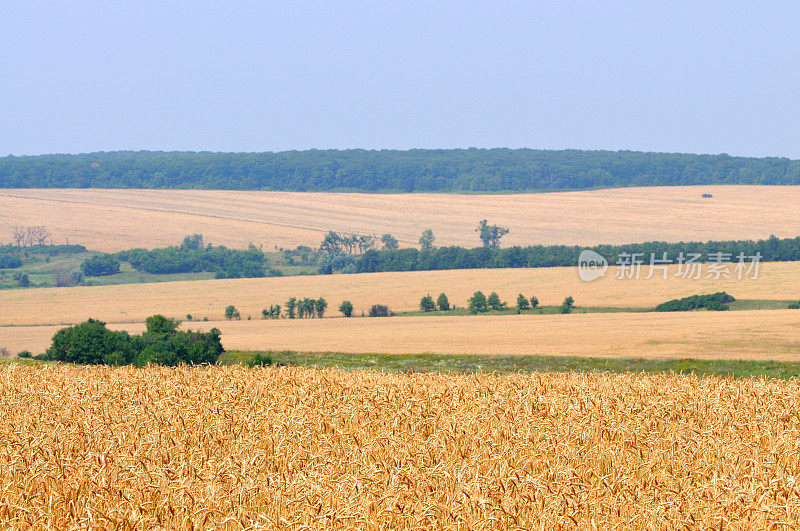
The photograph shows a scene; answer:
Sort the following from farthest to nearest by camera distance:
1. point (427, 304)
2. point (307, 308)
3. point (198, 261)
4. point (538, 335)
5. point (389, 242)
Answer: point (389, 242) < point (198, 261) < point (427, 304) < point (307, 308) < point (538, 335)

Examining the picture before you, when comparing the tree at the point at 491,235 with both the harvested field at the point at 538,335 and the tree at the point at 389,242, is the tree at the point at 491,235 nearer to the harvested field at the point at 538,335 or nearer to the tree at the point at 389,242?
the tree at the point at 389,242

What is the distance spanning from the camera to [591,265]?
111 meters

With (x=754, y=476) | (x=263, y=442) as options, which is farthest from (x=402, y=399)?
(x=754, y=476)

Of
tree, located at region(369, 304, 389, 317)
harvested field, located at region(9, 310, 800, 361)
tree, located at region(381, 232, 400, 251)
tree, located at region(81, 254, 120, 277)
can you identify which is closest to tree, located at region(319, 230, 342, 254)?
tree, located at region(381, 232, 400, 251)

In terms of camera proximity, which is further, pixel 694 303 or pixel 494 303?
pixel 494 303

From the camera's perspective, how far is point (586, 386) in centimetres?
1563

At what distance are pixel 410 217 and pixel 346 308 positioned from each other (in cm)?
9049

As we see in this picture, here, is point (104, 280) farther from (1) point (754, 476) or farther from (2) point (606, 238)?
(1) point (754, 476)

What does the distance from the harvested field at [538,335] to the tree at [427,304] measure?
995 cm

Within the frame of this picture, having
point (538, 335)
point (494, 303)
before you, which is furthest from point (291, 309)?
point (538, 335)

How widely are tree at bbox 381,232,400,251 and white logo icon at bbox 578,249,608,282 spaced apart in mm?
33949

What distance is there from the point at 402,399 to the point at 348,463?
11.9ft

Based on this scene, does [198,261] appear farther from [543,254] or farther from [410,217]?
[410,217]

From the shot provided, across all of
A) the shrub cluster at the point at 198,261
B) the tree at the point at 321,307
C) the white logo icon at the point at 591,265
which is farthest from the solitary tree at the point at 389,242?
the tree at the point at 321,307
